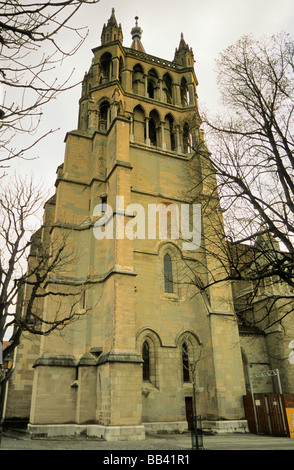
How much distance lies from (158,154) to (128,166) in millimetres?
4573

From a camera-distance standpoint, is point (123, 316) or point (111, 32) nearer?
point (123, 316)

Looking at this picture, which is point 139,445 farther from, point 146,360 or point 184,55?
point 184,55

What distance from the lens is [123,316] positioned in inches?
564

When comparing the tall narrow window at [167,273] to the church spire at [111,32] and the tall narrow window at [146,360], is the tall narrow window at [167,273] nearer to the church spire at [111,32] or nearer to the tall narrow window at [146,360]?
the tall narrow window at [146,360]

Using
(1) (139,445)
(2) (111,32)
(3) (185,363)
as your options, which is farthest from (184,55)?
(1) (139,445)

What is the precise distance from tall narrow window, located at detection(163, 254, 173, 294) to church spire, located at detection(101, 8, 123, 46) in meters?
16.4

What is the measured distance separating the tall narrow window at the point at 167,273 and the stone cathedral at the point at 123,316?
0.06m

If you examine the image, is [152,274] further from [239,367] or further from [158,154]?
[158,154]

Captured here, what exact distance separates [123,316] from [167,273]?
5099 mm

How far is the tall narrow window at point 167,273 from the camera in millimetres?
18484

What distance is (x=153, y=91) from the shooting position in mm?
26281

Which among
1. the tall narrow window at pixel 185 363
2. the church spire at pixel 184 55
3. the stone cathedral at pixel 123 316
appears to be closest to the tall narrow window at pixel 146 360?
the stone cathedral at pixel 123 316

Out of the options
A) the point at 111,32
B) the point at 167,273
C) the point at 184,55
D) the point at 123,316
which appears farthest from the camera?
the point at 184,55

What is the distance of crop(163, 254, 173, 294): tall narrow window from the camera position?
18.5 meters
